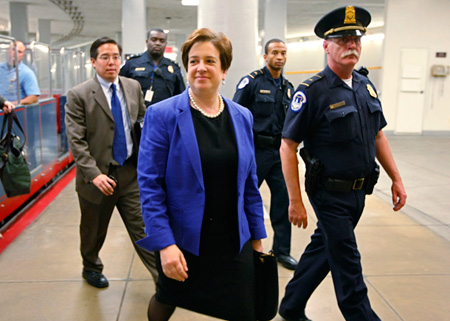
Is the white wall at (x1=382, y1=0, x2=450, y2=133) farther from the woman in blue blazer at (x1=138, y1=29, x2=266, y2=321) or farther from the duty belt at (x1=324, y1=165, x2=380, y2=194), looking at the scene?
the woman in blue blazer at (x1=138, y1=29, x2=266, y2=321)

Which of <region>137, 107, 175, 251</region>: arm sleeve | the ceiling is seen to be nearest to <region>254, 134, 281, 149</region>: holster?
<region>137, 107, 175, 251</region>: arm sleeve

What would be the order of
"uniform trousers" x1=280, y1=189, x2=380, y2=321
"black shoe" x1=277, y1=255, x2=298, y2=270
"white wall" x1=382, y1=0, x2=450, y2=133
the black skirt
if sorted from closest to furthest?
the black skirt → "uniform trousers" x1=280, y1=189, x2=380, y2=321 → "black shoe" x1=277, y1=255, x2=298, y2=270 → "white wall" x1=382, y1=0, x2=450, y2=133

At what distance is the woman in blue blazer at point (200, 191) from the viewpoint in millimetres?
1919

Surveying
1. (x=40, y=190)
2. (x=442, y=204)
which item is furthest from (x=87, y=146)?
(x=442, y=204)

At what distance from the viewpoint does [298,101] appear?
8.53ft

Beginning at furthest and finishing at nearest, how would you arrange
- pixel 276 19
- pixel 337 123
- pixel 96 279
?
pixel 276 19, pixel 96 279, pixel 337 123

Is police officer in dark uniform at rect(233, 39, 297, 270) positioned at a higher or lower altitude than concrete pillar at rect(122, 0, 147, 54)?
lower

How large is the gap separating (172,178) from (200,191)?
5.3 inches

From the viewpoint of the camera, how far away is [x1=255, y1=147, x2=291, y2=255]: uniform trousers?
3.88 metres

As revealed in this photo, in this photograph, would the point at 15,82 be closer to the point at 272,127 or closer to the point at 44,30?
the point at 272,127

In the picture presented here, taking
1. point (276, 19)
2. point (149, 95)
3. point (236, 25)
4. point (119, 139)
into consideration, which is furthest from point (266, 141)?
point (276, 19)

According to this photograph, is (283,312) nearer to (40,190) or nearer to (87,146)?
(87,146)

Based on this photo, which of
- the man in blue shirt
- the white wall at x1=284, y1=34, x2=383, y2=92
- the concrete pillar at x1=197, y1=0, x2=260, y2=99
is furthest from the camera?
the white wall at x1=284, y1=34, x2=383, y2=92

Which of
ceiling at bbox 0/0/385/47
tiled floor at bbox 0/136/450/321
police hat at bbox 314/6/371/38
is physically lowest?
tiled floor at bbox 0/136/450/321
